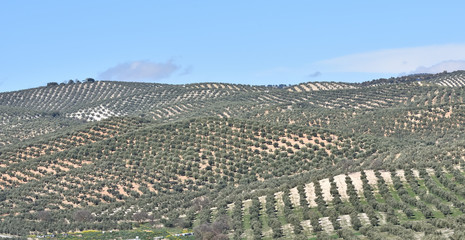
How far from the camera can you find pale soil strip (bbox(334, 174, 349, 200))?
55622 mm

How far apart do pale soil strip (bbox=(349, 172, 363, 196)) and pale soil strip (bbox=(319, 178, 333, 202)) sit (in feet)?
7.75

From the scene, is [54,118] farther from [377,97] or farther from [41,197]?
[41,197]

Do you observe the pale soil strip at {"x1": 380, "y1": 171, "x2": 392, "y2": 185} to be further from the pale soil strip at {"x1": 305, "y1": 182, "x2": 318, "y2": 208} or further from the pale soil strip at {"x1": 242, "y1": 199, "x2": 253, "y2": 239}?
the pale soil strip at {"x1": 242, "y1": 199, "x2": 253, "y2": 239}

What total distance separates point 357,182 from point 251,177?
20.9 m

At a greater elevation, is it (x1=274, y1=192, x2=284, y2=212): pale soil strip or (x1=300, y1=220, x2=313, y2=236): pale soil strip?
(x1=274, y1=192, x2=284, y2=212): pale soil strip

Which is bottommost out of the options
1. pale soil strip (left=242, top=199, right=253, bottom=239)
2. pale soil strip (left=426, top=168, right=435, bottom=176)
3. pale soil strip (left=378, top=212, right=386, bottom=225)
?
pale soil strip (left=378, top=212, right=386, bottom=225)

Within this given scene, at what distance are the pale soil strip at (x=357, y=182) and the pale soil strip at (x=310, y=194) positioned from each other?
387 cm

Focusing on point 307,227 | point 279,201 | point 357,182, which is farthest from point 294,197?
point 307,227

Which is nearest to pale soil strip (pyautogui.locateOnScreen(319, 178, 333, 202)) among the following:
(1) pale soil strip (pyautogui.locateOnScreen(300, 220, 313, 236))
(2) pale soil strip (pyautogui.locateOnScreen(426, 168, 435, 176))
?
(1) pale soil strip (pyautogui.locateOnScreen(300, 220, 313, 236))

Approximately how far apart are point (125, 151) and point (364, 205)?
46910 mm

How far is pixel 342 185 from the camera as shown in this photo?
58781mm

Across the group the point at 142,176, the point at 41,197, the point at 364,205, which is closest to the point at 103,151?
the point at 142,176

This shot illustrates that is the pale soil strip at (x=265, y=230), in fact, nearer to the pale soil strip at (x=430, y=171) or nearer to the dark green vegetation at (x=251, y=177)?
the dark green vegetation at (x=251, y=177)

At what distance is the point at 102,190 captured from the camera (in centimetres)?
7519
